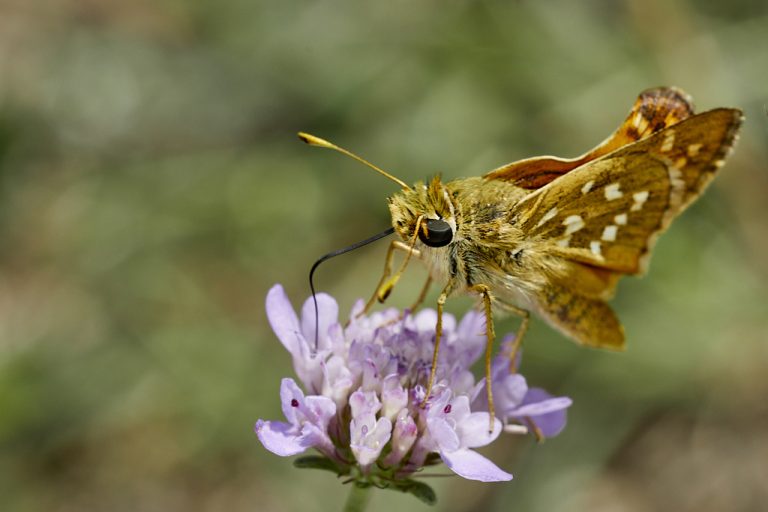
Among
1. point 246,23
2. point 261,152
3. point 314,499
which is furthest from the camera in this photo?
point 246,23

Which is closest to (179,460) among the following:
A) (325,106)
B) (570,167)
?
(325,106)

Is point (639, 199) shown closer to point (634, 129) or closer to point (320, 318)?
point (634, 129)

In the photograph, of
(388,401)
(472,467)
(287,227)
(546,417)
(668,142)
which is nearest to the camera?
(472,467)

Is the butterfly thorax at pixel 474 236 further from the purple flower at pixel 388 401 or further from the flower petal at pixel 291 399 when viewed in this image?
the flower petal at pixel 291 399

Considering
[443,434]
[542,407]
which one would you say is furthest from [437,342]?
[542,407]

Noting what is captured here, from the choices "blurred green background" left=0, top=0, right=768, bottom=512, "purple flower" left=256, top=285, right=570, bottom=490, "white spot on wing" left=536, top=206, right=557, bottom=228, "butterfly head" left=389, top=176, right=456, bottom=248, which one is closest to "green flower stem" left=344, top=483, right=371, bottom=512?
"purple flower" left=256, top=285, right=570, bottom=490

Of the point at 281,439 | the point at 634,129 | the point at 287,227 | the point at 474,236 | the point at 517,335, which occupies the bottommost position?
the point at 287,227

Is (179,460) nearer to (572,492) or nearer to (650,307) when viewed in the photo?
(572,492)
